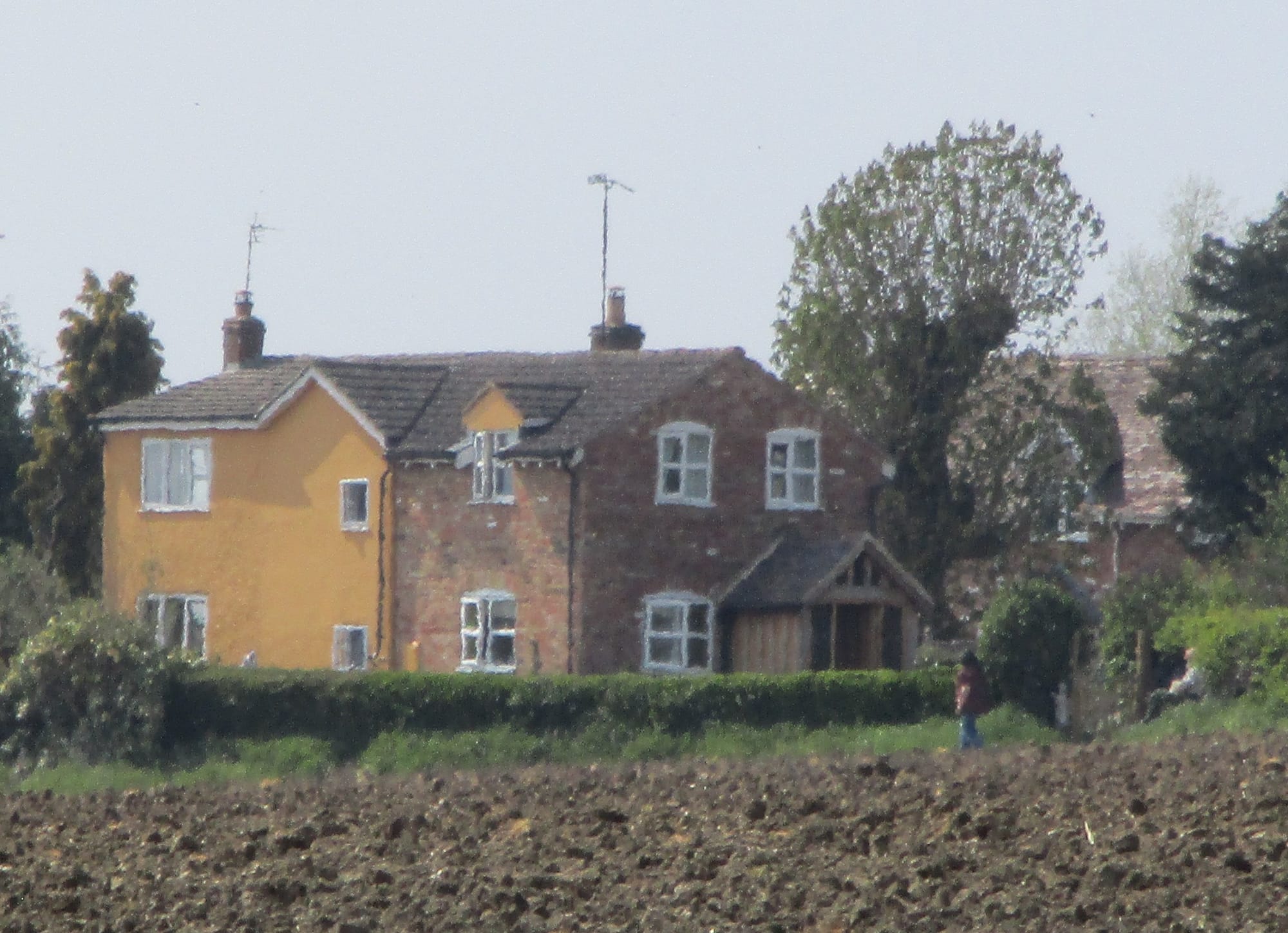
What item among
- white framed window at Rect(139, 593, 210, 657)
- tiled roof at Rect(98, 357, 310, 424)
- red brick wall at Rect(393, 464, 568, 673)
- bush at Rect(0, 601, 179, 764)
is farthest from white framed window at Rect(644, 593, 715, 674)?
white framed window at Rect(139, 593, 210, 657)

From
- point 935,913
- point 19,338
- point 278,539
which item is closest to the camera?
point 935,913

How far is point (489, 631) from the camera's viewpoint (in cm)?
4031

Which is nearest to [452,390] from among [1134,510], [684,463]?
[684,463]

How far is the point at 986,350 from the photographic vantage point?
44844 millimetres

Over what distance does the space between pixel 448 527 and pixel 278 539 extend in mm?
4668

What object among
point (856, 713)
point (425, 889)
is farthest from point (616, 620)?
point (425, 889)

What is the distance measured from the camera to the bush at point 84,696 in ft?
118

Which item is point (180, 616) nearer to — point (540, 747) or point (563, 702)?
point (563, 702)

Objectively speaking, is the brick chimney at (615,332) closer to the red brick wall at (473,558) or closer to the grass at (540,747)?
the red brick wall at (473,558)

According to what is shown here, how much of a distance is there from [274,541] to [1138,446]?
19.9 meters

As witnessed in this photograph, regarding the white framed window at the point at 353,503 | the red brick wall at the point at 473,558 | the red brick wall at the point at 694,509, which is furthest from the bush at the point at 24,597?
the red brick wall at the point at 694,509

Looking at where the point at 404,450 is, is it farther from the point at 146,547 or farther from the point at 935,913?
the point at 935,913

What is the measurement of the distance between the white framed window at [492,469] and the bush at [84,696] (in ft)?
21.5

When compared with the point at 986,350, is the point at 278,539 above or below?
below
